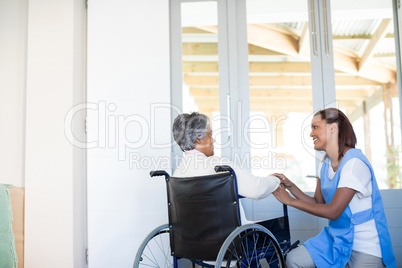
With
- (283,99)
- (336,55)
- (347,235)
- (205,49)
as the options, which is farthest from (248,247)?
(336,55)

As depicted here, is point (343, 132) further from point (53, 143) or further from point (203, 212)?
point (53, 143)

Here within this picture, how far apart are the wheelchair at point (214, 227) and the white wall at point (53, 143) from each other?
103 cm

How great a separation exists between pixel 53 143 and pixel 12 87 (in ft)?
1.80

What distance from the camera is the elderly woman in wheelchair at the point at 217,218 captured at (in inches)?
75.9

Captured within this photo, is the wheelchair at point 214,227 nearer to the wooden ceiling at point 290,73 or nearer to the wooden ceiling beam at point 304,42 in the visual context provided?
the wooden ceiling at point 290,73

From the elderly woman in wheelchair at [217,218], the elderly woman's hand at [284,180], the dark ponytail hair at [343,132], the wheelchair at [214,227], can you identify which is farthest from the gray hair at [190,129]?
the dark ponytail hair at [343,132]

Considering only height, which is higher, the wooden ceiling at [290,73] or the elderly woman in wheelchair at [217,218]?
the wooden ceiling at [290,73]

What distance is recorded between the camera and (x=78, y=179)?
3010 mm

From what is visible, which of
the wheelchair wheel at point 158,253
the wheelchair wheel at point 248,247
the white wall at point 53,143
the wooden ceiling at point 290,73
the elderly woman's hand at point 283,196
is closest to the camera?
the wheelchair wheel at point 248,247

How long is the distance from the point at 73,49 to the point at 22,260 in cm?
157

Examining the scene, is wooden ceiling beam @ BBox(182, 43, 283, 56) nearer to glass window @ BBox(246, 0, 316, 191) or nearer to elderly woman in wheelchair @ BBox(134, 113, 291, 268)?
glass window @ BBox(246, 0, 316, 191)

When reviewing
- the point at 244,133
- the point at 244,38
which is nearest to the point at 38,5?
the point at 244,38

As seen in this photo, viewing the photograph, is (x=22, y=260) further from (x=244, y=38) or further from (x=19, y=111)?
(x=244, y=38)

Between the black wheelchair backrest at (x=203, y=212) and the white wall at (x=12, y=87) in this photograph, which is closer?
the black wheelchair backrest at (x=203, y=212)
